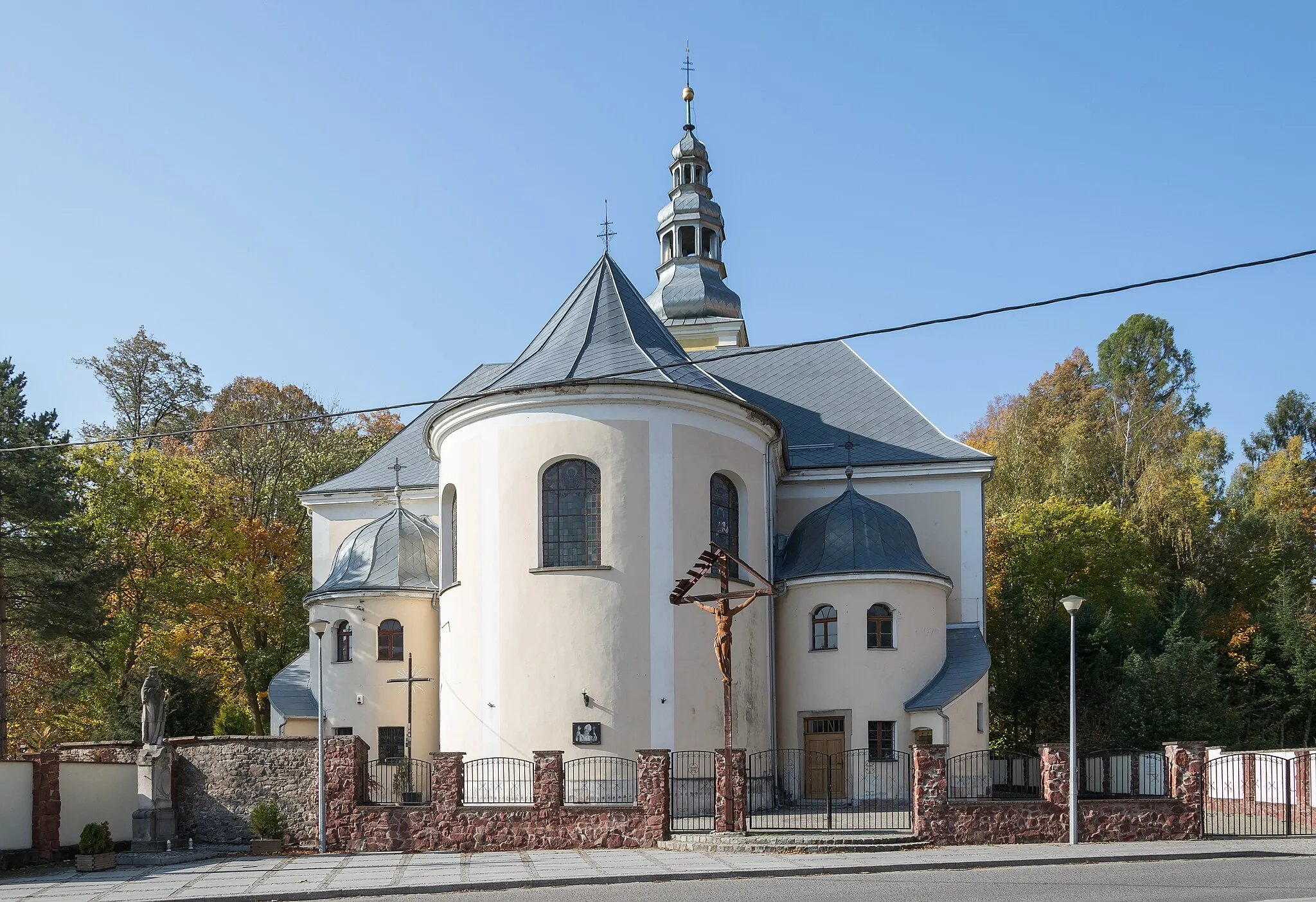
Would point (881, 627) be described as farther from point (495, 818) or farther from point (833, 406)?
point (495, 818)

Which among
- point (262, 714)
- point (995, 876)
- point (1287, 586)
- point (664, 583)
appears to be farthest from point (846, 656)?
point (262, 714)

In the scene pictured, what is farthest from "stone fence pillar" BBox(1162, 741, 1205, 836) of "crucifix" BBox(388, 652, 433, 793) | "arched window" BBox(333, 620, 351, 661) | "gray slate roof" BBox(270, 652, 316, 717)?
"gray slate roof" BBox(270, 652, 316, 717)

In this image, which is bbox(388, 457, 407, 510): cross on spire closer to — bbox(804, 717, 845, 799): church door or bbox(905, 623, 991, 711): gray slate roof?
bbox(804, 717, 845, 799): church door

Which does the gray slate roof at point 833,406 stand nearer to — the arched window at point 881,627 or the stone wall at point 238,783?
the arched window at point 881,627

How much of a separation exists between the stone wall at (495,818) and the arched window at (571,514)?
16.8 ft

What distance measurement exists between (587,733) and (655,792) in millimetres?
3960

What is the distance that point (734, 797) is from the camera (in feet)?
67.5

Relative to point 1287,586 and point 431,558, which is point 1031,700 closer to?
point 1287,586

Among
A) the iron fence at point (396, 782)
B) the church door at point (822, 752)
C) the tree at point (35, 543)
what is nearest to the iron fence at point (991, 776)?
the church door at point (822, 752)

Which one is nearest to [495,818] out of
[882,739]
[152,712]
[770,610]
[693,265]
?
[152,712]

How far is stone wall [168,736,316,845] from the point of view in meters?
22.7

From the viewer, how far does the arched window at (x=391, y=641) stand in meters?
30.5

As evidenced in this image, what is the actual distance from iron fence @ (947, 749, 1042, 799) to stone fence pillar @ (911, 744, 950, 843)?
15 cm

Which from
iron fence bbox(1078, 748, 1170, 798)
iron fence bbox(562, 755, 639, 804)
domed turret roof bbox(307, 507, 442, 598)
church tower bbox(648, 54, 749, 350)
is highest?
church tower bbox(648, 54, 749, 350)
